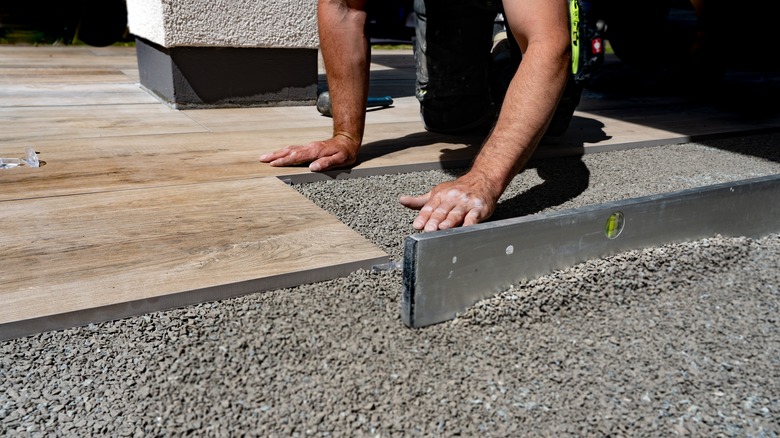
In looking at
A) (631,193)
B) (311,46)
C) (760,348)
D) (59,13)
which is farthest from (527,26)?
(59,13)

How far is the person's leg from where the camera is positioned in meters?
2.42

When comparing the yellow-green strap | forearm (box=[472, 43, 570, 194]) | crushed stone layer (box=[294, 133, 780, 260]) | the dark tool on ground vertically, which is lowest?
crushed stone layer (box=[294, 133, 780, 260])

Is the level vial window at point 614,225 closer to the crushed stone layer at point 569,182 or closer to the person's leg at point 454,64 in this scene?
the crushed stone layer at point 569,182

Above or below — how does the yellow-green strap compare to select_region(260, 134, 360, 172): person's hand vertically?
above

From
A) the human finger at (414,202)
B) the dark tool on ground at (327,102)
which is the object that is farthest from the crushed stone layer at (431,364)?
the dark tool on ground at (327,102)

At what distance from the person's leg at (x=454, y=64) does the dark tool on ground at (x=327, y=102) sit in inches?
16.5

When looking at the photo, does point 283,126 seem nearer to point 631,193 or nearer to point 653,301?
point 631,193

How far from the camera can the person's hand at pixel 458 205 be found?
1395 mm

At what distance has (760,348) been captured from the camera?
3.77 ft

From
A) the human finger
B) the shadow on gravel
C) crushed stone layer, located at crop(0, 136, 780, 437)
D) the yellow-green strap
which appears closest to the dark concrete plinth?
the shadow on gravel

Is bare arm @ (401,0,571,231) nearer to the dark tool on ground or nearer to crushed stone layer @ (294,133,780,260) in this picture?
crushed stone layer @ (294,133,780,260)

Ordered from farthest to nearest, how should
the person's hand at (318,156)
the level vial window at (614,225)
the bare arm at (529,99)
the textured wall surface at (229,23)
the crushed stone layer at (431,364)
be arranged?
the textured wall surface at (229,23)
the person's hand at (318,156)
the bare arm at (529,99)
the level vial window at (614,225)
the crushed stone layer at (431,364)

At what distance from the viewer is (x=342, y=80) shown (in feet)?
6.74

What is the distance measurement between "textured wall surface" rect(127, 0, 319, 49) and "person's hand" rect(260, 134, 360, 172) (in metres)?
0.98
